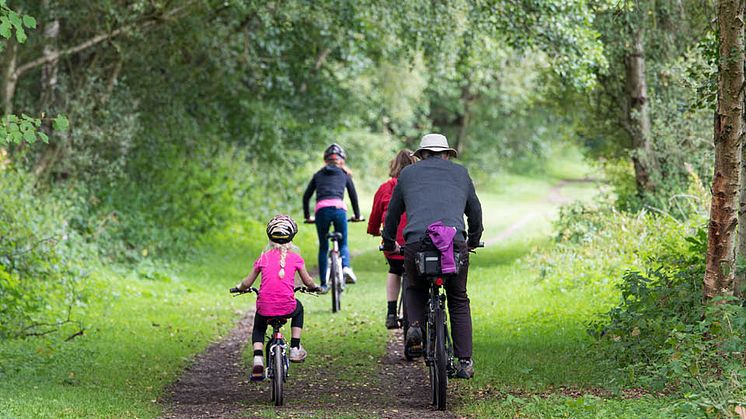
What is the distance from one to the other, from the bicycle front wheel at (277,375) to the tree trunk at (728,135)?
12.0 feet

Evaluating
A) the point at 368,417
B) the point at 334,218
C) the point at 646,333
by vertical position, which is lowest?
the point at 368,417

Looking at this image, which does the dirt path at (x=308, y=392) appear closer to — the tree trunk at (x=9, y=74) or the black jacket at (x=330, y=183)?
the black jacket at (x=330, y=183)

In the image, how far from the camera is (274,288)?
848cm

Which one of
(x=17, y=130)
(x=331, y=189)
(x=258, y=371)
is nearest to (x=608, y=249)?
(x=331, y=189)

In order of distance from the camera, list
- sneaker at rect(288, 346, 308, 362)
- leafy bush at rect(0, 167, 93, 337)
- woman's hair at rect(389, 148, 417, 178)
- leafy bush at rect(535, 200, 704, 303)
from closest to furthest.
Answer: sneaker at rect(288, 346, 308, 362), woman's hair at rect(389, 148, 417, 178), leafy bush at rect(0, 167, 93, 337), leafy bush at rect(535, 200, 704, 303)

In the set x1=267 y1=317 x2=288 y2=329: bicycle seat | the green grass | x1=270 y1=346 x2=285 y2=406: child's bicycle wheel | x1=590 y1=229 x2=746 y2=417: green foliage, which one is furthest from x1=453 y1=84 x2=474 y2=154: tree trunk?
x1=270 y1=346 x2=285 y2=406: child's bicycle wheel

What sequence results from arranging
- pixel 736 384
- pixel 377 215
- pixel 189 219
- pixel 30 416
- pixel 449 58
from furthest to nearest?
pixel 189 219 → pixel 449 58 → pixel 377 215 → pixel 30 416 → pixel 736 384

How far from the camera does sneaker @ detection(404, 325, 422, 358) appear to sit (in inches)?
323

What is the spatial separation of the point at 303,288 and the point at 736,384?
3573 millimetres

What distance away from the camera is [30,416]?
733 cm

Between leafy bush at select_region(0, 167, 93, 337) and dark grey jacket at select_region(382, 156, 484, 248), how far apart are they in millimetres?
5265

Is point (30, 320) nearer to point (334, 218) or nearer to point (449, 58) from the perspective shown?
point (334, 218)

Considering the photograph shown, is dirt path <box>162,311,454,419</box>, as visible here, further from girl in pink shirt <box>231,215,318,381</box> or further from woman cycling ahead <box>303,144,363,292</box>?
woman cycling ahead <box>303,144,363,292</box>

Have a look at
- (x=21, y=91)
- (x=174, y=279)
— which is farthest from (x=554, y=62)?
(x=21, y=91)
